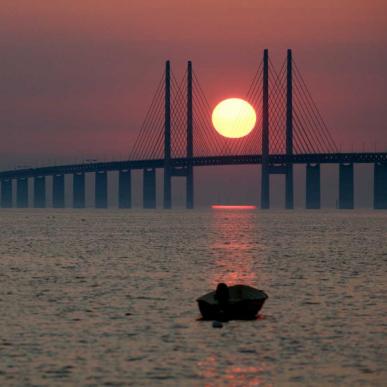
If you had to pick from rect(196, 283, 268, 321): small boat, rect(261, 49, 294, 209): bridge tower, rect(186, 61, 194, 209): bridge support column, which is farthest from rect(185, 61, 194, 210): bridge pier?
rect(196, 283, 268, 321): small boat

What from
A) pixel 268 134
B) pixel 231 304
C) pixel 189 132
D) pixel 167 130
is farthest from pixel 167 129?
pixel 231 304

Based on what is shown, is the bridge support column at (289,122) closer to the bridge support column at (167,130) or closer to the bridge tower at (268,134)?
the bridge tower at (268,134)

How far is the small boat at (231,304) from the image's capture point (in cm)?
2800

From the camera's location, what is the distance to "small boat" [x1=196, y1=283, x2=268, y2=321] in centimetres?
2800

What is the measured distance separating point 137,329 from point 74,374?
20.9 ft

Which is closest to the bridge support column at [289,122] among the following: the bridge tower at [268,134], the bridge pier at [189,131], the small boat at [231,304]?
the bridge tower at [268,134]

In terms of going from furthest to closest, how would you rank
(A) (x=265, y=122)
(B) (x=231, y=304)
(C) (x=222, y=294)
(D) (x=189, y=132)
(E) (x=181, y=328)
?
(D) (x=189, y=132), (A) (x=265, y=122), (B) (x=231, y=304), (C) (x=222, y=294), (E) (x=181, y=328)

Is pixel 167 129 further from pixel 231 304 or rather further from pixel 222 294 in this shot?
pixel 222 294

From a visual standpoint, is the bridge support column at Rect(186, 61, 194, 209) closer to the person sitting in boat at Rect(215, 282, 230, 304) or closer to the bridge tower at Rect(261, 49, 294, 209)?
the bridge tower at Rect(261, 49, 294, 209)

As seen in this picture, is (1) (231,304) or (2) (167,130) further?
(2) (167,130)

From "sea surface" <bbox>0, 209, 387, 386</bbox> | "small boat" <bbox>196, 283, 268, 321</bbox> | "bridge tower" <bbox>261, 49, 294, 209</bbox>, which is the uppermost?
"bridge tower" <bbox>261, 49, 294, 209</bbox>

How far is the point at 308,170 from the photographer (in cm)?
19325

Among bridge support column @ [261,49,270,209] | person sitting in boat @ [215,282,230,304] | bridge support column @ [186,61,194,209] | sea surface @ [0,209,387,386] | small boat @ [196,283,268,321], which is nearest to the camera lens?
sea surface @ [0,209,387,386]

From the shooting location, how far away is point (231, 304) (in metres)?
28.2
